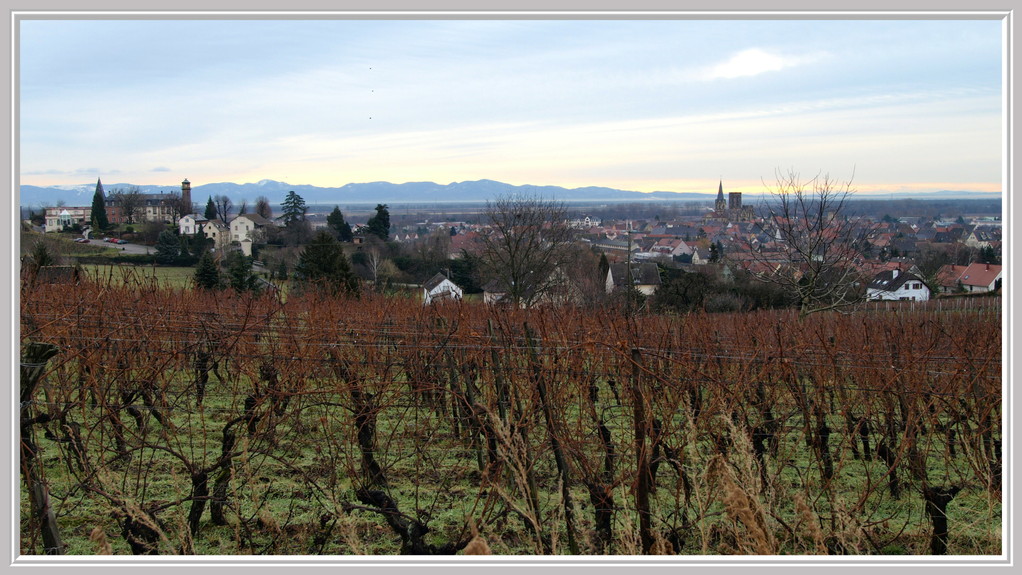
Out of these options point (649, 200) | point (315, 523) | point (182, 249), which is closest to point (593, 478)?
point (315, 523)

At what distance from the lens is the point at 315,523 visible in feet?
12.9

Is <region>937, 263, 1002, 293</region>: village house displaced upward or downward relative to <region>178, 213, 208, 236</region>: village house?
downward

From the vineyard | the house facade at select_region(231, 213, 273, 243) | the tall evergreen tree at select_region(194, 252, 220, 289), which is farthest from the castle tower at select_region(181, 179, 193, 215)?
the vineyard

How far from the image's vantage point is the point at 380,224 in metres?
38.8

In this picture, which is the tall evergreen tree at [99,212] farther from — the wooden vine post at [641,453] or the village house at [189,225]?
the wooden vine post at [641,453]

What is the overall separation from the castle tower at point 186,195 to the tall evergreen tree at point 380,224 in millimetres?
11721

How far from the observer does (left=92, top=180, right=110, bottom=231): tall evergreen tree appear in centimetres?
3459

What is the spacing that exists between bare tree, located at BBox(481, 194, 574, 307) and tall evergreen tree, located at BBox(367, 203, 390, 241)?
13.1m

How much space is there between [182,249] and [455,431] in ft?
90.8

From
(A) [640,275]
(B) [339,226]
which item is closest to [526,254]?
(A) [640,275]

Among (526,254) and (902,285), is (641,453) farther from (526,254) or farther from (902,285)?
(902,285)

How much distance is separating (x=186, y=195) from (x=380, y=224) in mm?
13679

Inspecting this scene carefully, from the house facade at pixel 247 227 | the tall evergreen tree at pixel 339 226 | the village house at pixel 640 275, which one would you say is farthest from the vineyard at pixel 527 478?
the house facade at pixel 247 227

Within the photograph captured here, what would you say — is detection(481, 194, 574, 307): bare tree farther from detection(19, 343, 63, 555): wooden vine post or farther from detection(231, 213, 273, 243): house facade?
detection(19, 343, 63, 555): wooden vine post
